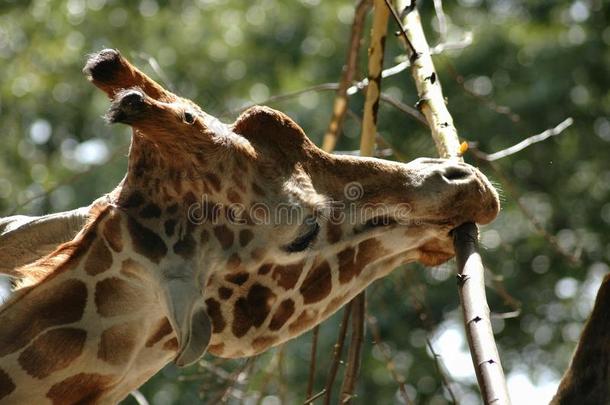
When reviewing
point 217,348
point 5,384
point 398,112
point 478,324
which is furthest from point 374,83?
point 398,112

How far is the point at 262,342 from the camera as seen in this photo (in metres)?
3.35

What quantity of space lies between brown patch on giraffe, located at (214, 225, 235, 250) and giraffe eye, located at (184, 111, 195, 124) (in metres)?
0.33

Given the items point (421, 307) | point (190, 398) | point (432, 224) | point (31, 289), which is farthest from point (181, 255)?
point (190, 398)

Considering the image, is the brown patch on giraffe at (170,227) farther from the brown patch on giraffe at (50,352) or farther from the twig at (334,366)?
the twig at (334,366)

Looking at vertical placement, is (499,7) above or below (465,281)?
above

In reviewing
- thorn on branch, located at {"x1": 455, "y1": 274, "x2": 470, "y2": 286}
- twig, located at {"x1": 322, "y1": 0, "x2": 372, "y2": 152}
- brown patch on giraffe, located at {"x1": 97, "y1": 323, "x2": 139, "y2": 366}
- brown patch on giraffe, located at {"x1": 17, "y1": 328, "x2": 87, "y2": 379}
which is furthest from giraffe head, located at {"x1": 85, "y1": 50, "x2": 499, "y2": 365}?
twig, located at {"x1": 322, "y1": 0, "x2": 372, "y2": 152}

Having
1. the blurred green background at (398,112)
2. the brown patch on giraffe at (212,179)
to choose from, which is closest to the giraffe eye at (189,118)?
the brown patch on giraffe at (212,179)

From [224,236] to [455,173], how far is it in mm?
714

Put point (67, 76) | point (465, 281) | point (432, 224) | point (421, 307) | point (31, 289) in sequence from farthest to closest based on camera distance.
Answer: point (67, 76) → point (421, 307) → point (432, 224) → point (31, 289) → point (465, 281)

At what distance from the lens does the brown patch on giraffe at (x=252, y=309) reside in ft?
10.8

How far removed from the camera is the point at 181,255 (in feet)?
10.3

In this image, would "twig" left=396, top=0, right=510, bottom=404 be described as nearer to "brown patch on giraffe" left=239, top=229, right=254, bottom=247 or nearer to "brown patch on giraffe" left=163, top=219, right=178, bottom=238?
"brown patch on giraffe" left=239, top=229, right=254, bottom=247

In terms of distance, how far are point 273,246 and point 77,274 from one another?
0.57 metres

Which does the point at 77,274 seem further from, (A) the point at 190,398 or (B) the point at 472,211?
(A) the point at 190,398
